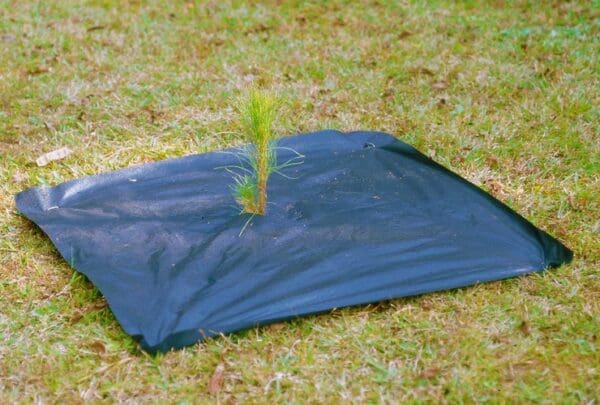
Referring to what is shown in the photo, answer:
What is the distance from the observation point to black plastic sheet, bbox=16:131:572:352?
7.47 ft

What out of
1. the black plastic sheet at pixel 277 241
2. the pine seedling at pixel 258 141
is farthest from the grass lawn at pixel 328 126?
the pine seedling at pixel 258 141

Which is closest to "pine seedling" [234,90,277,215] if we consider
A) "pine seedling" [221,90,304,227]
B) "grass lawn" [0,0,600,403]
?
"pine seedling" [221,90,304,227]

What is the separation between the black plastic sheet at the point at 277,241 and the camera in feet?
7.47

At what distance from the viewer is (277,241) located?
2.53m

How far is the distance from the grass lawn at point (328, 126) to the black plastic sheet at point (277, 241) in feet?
0.28

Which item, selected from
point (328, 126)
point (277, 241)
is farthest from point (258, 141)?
point (328, 126)

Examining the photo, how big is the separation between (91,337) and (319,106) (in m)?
2.26

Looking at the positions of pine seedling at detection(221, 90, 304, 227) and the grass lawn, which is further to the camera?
pine seedling at detection(221, 90, 304, 227)

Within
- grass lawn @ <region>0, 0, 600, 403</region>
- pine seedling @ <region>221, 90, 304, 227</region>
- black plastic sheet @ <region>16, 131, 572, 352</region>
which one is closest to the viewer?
grass lawn @ <region>0, 0, 600, 403</region>

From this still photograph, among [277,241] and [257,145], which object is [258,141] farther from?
[277,241]

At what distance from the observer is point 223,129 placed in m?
3.81

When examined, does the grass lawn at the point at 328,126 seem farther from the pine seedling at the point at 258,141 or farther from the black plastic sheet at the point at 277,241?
the pine seedling at the point at 258,141

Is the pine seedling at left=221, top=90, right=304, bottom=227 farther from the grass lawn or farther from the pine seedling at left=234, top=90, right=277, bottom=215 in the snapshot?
the grass lawn

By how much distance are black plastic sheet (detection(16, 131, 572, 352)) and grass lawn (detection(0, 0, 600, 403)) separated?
0.08 metres
